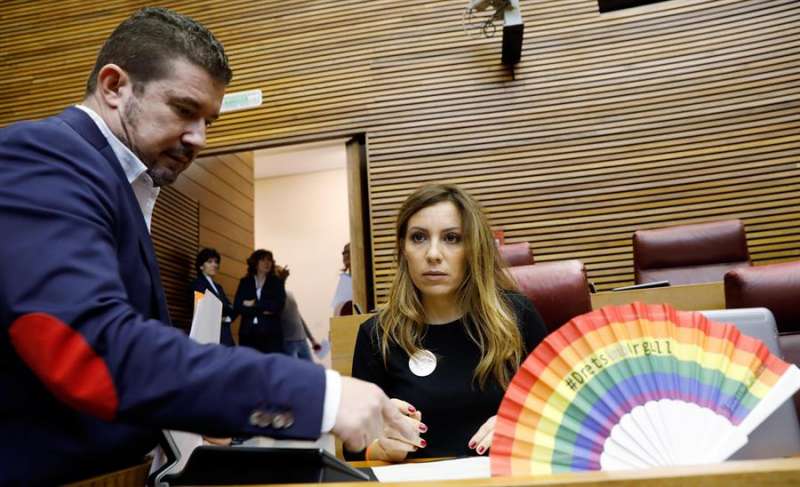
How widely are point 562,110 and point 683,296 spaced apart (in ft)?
7.30

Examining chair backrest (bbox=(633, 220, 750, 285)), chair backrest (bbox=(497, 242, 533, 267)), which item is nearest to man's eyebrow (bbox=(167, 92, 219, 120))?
chair backrest (bbox=(497, 242, 533, 267))

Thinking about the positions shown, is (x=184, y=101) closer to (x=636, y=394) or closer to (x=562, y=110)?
(x=636, y=394)

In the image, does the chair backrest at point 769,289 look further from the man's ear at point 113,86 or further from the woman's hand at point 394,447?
the man's ear at point 113,86

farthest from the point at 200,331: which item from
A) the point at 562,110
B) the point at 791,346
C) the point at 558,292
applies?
the point at 562,110

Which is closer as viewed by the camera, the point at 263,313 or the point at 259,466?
the point at 259,466

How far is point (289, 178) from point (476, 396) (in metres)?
7.31

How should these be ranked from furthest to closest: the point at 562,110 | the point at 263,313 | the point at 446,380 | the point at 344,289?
the point at 263,313, the point at 344,289, the point at 562,110, the point at 446,380

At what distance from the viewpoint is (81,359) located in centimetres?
53

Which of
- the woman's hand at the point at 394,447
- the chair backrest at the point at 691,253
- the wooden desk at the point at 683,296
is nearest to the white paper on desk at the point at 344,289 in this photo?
the chair backrest at the point at 691,253

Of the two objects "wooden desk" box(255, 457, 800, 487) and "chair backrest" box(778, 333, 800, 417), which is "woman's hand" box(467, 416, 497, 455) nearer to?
"wooden desk" box(255, 457, 800, 487)

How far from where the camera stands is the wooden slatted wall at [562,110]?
4.07 meters

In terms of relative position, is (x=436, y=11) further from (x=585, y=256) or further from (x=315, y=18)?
(x=585, y=256)

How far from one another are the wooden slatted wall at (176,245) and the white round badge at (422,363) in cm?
394

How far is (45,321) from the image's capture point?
0.54 meters
